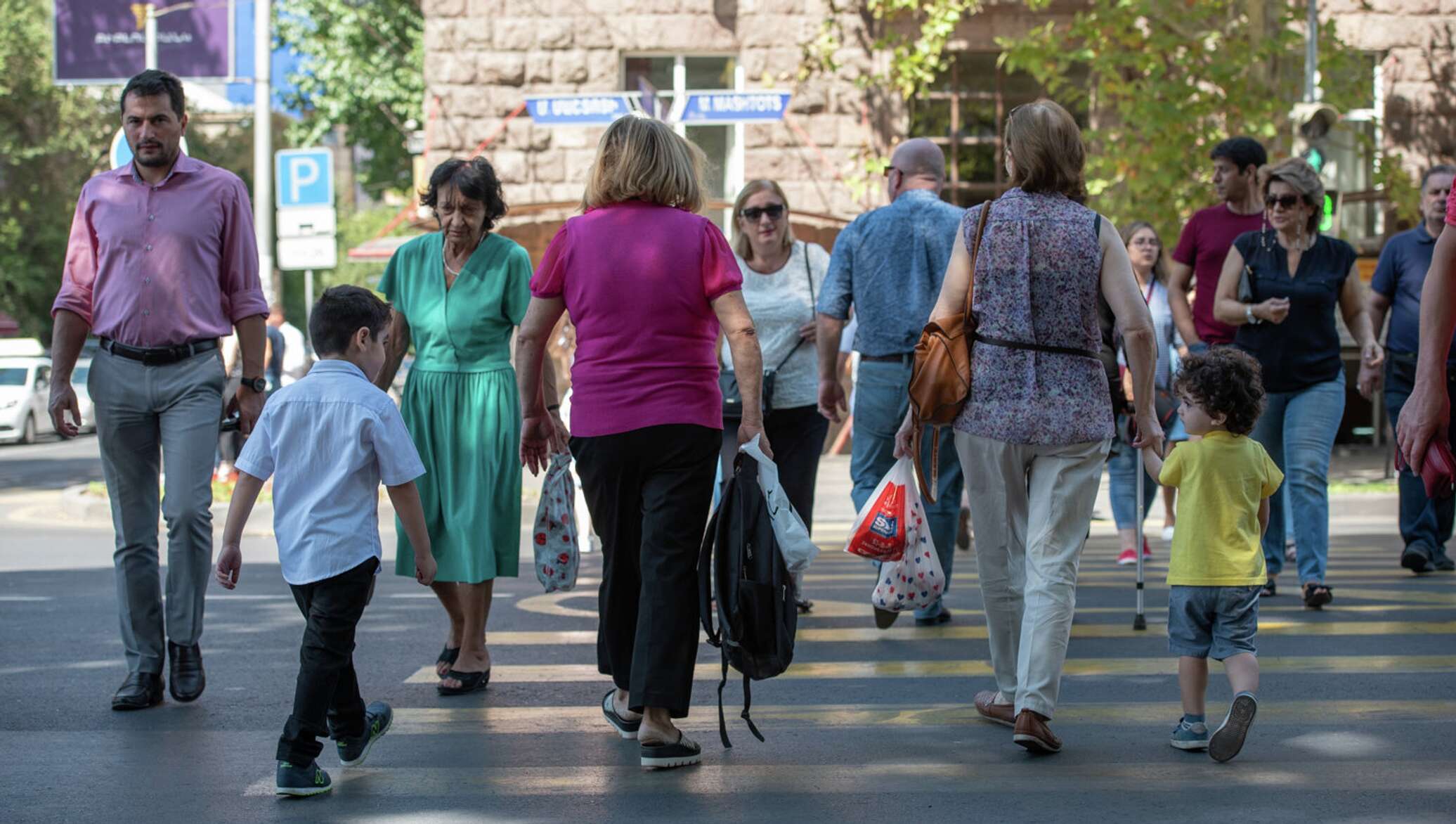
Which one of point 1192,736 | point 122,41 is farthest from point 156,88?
point 122,41

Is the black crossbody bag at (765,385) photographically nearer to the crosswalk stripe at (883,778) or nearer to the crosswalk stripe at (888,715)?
the crosswalk stripe at (888,715)

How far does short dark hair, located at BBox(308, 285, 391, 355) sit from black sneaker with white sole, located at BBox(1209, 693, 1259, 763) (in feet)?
8.89

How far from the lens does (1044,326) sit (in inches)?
212

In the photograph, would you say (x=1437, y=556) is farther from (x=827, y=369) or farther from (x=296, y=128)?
(x=296, y=128)

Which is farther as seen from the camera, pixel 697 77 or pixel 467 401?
pixel 697 77

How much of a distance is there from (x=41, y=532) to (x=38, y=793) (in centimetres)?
957

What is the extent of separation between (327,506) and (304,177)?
12.5 m

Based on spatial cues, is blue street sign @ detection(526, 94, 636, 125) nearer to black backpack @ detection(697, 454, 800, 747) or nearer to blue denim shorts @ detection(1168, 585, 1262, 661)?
black backpack @ detection(697, 454, 800, 747)

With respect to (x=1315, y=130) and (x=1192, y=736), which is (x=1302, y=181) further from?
(x=1315, y=130)

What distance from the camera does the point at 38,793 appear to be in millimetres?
4887

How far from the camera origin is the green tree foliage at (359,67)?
31078 millimetres

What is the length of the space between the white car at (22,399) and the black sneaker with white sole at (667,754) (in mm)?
28264

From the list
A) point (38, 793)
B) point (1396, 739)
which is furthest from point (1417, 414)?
point (38, 793)

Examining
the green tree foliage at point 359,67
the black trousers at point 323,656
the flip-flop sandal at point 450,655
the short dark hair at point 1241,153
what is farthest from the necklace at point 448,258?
Result: the green tree foliage at point 359,67
